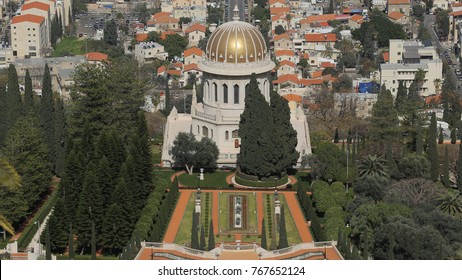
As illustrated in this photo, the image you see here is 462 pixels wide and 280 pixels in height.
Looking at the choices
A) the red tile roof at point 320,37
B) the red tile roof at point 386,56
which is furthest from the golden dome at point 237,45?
the red tile roof at point 320,37

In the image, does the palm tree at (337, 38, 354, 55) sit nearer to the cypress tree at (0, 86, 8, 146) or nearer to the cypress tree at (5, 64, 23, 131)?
the cypress tree at (5, 64, 23, 131)

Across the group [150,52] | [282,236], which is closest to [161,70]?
[150,52]

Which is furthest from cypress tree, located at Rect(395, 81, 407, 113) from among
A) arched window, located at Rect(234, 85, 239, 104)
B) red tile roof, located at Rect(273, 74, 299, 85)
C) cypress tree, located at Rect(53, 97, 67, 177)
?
cypress tree, located at Rect(53, 97, 67, 177)

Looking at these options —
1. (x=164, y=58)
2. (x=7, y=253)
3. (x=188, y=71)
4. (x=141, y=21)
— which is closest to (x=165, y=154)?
(x=7, y=253)

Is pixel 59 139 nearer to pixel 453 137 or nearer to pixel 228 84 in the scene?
pixel 228 84

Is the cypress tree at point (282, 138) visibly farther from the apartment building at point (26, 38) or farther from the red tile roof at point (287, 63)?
the apartment building at point (26, 38)

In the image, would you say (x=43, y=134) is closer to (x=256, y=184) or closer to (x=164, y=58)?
(x=256, y=184)
